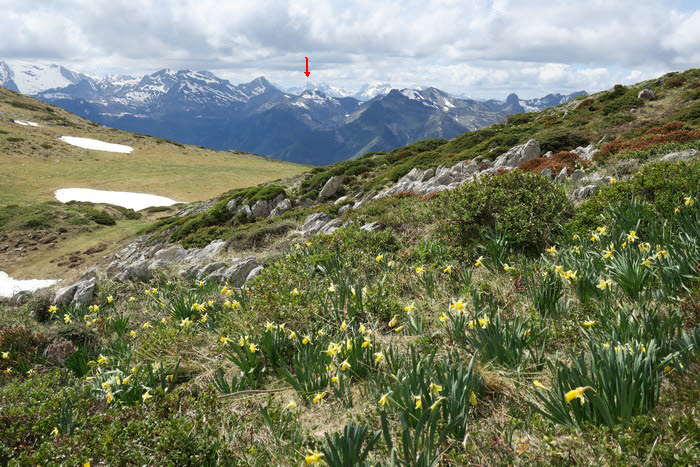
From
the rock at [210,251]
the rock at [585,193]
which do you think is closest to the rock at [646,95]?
the rock at [585,193]

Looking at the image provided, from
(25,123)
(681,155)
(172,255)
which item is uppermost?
(25,123)

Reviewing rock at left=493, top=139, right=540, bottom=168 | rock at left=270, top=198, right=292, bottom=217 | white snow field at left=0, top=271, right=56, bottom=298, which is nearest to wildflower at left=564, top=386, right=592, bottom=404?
rock at left=493, top=139, right=540, bottom=168

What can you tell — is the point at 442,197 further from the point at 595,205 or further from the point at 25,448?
the point at 25,448

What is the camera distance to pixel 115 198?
41.8 m

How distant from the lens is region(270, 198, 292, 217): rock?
19.9 meters

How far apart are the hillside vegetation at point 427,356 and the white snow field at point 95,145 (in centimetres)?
7334

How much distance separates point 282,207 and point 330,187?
3.10 meters

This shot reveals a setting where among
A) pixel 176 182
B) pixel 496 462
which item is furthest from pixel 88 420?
pixel 176 182

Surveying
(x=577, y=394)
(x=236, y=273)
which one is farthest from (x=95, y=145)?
(x=577, y=394)

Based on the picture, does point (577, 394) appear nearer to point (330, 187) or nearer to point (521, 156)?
point (521, 156)

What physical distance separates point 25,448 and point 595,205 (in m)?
7.33

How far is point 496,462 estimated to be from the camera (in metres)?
2.29

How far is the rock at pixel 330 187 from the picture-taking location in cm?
2162

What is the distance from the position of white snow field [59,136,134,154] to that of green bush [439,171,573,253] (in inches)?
2933
